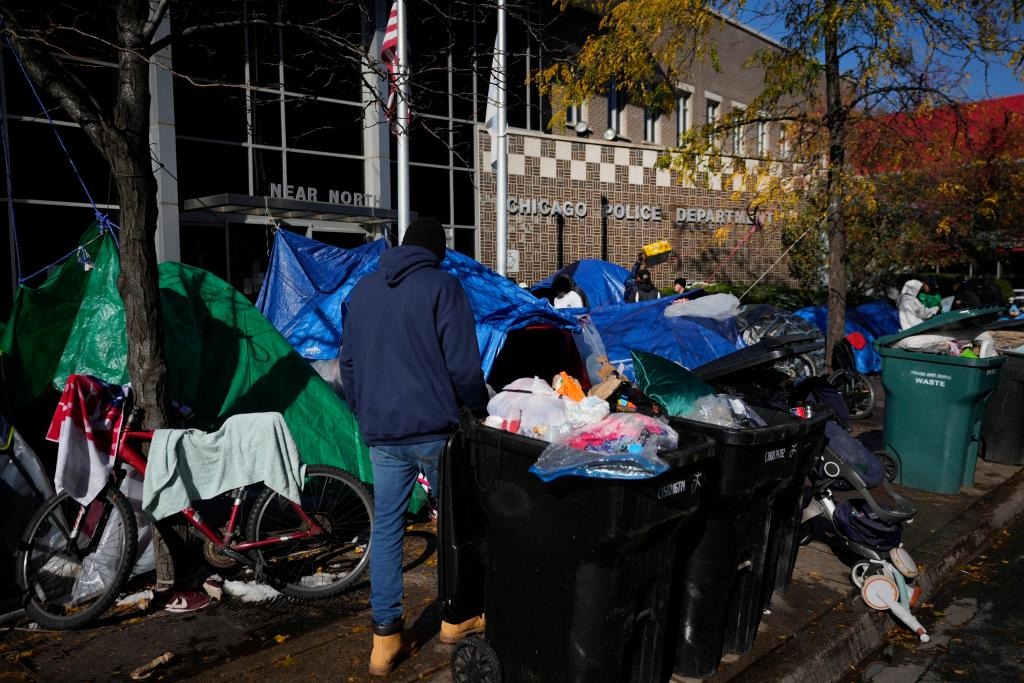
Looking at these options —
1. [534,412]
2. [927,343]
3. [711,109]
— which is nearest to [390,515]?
[534,412]

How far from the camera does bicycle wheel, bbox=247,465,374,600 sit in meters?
4.24

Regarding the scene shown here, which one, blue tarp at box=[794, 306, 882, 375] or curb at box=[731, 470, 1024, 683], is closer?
curb at box=[731, 470, 1024, 683]

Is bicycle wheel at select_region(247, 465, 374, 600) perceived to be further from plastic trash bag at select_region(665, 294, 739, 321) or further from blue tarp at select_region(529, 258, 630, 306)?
blue tarp at select_region(529, 258, 630, 306)

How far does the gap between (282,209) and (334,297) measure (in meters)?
4.81

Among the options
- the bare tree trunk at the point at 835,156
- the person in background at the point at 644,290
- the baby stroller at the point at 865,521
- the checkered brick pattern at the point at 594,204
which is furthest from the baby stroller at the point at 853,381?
the checkered brick pattern at the point at 594,204

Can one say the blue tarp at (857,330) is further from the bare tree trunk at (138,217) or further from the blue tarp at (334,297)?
the bare tree trunk at (138,217)

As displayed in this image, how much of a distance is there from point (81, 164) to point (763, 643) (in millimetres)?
11528

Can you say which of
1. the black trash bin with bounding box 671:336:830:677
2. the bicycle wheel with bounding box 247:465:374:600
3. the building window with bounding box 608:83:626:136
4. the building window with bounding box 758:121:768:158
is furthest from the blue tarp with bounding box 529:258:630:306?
the black trash bin with bounding box 671:336:830:677

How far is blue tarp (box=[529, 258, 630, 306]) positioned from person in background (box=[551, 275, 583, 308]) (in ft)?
4.90

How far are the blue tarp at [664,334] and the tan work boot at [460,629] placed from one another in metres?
5.66

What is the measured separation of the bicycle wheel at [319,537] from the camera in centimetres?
424

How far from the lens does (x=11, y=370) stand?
16.1 ft

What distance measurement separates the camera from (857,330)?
39.9 ft

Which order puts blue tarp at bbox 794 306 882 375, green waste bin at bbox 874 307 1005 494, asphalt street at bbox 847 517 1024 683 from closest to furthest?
asphalt street at bbox 847 517 1024 683 → green waste bin at bbox 874 307 1005 494 → blue tarp at bbox 794 306 882 375
